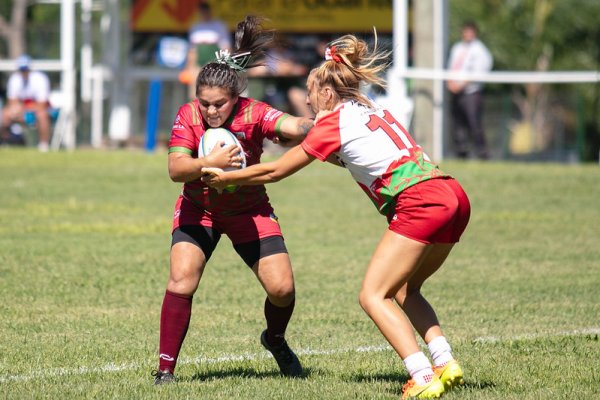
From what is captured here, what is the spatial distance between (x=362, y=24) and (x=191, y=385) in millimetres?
19798

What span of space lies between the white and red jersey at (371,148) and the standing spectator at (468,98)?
15.2 metres

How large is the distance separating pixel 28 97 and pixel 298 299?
1469cm

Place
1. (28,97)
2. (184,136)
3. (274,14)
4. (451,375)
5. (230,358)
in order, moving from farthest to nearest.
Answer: (274,14) < (28,97) < (230,358) < (184,136) < (451,375)

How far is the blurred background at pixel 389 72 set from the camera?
2122cm

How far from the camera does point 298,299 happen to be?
918cm

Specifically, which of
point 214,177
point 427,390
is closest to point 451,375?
point 427,390

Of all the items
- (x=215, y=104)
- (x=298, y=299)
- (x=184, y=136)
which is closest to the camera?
(x=215, y=104)

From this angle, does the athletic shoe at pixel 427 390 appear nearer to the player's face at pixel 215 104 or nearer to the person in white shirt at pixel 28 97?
the player's face at pixel 215 104

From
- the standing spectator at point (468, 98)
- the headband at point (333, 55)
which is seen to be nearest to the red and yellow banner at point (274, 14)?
the standing spectator at point (468, 98)

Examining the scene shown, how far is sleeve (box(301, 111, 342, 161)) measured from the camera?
5.81 m

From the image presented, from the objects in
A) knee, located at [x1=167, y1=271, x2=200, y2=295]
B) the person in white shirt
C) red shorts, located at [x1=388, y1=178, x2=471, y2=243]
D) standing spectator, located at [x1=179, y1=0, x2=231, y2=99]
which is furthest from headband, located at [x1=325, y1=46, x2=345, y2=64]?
the person in white shirt

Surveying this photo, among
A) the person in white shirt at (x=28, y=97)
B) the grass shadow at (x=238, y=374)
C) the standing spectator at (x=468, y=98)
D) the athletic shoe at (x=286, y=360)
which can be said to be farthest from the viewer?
the person in white shirt at (x=28, y=97)

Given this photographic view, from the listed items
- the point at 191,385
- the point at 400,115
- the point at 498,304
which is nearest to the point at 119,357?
the point at 191,385

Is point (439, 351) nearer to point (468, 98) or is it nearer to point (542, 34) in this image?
point (468, 98)
